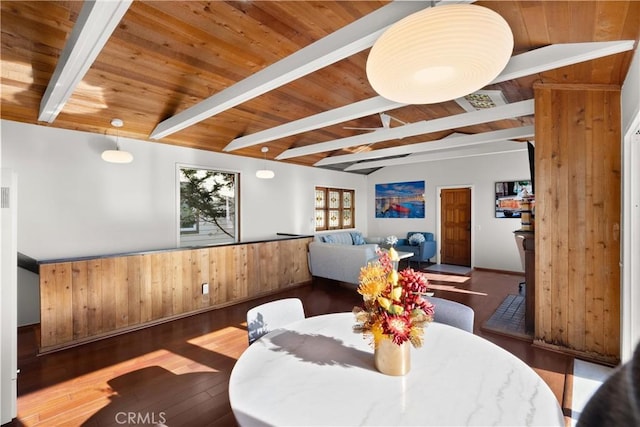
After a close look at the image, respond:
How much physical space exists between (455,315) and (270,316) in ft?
3.81

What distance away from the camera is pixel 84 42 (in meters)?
1.90

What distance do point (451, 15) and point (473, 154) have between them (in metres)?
5.93

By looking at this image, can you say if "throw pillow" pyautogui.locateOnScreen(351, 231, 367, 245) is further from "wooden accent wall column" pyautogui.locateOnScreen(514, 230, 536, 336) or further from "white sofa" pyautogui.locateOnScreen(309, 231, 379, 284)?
"wooden accent wall column" pyautogui.locateOnScreen(514, 230, 536, 336)

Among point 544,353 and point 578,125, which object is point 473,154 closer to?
point 578,125

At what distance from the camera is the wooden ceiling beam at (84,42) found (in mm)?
1634

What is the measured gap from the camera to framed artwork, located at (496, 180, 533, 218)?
20.4 ft

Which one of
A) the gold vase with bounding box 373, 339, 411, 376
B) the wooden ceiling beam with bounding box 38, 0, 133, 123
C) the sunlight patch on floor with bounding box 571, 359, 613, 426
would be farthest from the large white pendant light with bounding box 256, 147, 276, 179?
the sunlight patch on floor with bounding box 571, 359, 613, 426

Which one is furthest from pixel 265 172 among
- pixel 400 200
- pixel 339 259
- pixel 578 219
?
pixel 400 200

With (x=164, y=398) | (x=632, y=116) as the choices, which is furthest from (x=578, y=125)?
(x=164, y=398)

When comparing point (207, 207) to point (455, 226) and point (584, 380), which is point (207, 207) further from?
point (455, 226)

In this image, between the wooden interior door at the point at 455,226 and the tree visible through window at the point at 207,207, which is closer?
the tree visible through window at the point at 207,207

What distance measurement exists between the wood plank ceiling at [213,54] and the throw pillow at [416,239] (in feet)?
11.9

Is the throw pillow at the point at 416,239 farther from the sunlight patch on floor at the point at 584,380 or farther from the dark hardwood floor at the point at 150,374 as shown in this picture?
the sunlight patch on floor at the point at 584,380

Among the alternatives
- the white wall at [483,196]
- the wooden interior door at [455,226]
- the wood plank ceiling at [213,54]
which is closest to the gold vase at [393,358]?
the wood plank ceiling at [213,54]
